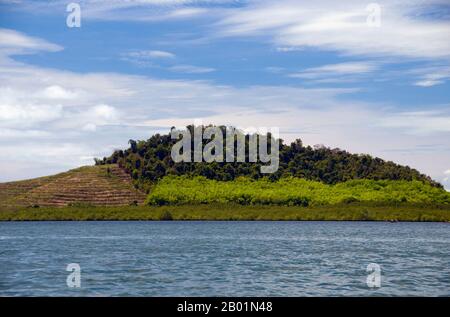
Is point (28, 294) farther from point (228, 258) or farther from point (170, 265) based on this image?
point (228, 258)

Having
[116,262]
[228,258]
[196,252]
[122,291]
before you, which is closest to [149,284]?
[122,291]

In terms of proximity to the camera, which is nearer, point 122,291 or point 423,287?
point 122,291

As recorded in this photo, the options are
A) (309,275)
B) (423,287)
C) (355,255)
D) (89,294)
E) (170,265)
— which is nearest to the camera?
(89,294)

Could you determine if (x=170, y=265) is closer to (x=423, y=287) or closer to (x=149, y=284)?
(x=149, y=284)

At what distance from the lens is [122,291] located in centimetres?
4103

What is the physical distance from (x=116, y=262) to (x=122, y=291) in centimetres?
2013

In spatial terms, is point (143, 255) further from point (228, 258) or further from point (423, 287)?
point (423, 287)
